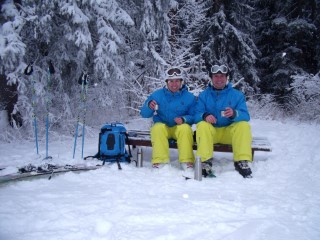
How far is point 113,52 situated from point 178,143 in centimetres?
313

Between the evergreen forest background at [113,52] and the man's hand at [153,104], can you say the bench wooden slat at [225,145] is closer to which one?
the man's hand at [153,104]

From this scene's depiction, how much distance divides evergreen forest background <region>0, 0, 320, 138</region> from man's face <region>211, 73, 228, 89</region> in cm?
285

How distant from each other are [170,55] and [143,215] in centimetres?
664

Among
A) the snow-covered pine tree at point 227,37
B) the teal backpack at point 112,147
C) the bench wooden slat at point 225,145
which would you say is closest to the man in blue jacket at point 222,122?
the bench wooden slat at point 225,145

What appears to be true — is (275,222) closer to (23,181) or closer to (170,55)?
(23,181)

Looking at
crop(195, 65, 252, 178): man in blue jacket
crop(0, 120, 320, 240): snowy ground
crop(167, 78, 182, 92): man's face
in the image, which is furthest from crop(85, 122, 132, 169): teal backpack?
crop(195, 65, 252, 178): man in blue jacket

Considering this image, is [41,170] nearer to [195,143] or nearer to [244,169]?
[195,143]

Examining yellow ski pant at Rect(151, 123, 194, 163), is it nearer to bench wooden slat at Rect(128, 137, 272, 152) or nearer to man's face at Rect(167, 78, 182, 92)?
bench wooden slat at Rect(128, 137, 272, 152)

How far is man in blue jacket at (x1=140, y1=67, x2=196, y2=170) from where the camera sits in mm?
4941

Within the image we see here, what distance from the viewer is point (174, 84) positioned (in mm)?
5352

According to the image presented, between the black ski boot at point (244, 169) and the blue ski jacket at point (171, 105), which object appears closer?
the black ski boot at point (244, 169)

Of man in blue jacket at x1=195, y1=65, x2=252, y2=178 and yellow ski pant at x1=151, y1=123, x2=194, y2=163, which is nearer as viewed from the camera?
man in blue jacket at x1=195, y1=65, x2=252, y2=178

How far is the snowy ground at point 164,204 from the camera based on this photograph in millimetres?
2836

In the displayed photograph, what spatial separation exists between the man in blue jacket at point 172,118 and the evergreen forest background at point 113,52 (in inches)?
85.1
